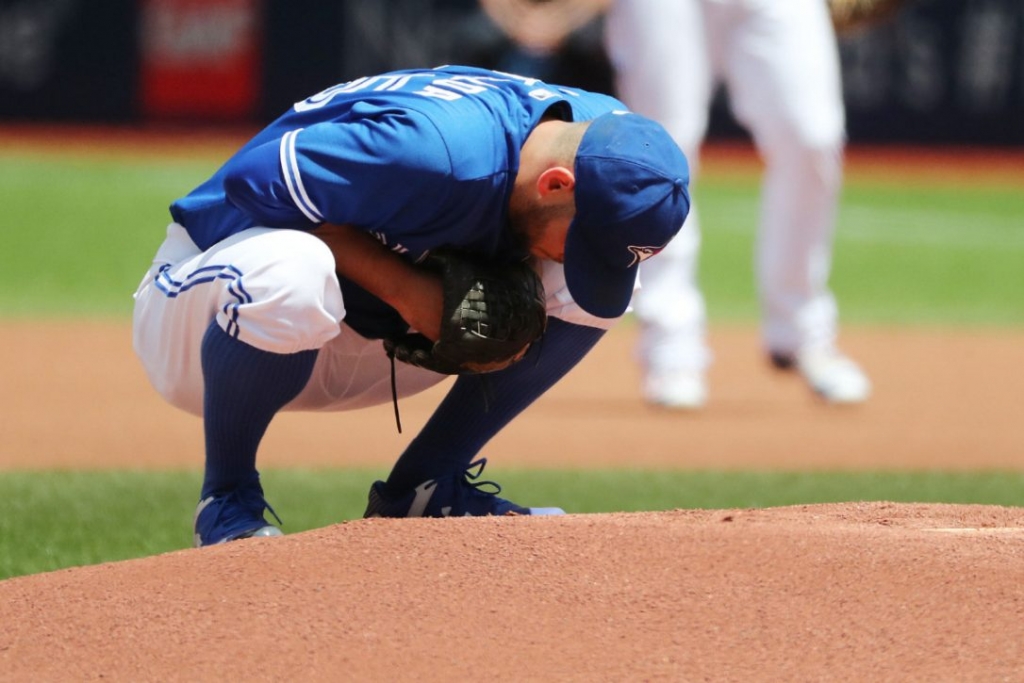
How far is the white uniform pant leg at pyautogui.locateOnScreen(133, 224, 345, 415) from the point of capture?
111 inches

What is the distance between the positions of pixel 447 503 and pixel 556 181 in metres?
0.79

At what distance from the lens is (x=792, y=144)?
5.66m

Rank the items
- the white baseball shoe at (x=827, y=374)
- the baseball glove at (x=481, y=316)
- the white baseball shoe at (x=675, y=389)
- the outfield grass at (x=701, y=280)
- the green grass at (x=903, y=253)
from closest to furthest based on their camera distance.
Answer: the baseball glove at (x=481, y=316), the outfield grass at (x=701, y=280), the white baseball shoe at (x=675, y=389), the white baseball shoe at (x=827, y=374), the green grass at (x=903, y=253)

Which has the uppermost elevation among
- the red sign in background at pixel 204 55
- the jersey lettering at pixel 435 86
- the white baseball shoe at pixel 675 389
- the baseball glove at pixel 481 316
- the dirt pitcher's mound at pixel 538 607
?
the jersey lettering at pixel 435 86

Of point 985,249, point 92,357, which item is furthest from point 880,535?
point 985,249

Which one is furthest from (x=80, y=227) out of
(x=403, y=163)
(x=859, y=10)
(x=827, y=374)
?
(x=403, y=163)

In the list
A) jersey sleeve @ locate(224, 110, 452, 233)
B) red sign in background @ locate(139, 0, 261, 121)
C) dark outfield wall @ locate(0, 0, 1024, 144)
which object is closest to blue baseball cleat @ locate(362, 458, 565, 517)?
jersey sleeve @ locate(224, 110, 452, 233)

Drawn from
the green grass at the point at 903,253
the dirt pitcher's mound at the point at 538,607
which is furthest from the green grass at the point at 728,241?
the dirt pitcher's mound at the point at 538,607

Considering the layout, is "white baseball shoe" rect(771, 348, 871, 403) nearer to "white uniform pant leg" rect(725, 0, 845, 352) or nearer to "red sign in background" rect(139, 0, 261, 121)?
"white uniform pant leg" rect(725, 0, 845, 352)

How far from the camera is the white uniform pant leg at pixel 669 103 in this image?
5617 millimetres

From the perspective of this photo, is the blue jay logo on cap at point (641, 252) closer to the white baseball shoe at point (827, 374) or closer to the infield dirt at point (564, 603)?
the infield dirt at point (564, 603)

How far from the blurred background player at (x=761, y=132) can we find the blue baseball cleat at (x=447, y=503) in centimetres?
236

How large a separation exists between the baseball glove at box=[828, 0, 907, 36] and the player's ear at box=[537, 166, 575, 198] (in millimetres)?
3619

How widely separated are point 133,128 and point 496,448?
13375 mm
